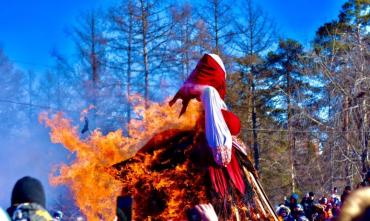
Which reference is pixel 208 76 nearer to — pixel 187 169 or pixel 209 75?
pixel 209 75

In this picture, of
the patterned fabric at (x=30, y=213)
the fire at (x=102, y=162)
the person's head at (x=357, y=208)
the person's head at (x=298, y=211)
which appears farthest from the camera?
the person's head at (x=298, y=211)

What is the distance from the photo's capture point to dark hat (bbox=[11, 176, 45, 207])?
331cm

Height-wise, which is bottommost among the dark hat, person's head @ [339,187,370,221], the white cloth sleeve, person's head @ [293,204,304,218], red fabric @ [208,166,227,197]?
person's head @ [293,204,304,218]

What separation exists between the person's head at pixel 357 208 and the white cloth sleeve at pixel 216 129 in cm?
458

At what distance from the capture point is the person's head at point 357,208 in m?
1.94

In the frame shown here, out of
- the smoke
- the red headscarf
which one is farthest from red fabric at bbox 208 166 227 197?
the smoke

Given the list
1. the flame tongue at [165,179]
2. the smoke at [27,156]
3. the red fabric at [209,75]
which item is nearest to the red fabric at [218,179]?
the flame tongue at [165,179]

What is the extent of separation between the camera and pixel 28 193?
332 cm

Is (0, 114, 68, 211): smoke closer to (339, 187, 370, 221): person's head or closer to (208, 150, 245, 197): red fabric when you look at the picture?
(208, 150, 245, 197): red fabric

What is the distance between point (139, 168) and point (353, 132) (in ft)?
63.7

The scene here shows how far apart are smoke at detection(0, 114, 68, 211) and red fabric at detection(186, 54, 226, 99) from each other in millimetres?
20073

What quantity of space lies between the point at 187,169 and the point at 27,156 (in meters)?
23.9

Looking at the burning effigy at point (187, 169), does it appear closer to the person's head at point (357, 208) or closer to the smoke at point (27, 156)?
the person's head at point (357, 208)

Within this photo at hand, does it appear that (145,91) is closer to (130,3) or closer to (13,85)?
(130,3)
